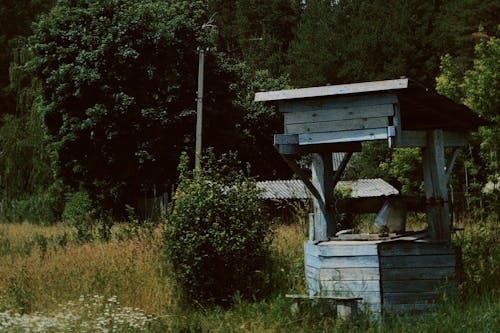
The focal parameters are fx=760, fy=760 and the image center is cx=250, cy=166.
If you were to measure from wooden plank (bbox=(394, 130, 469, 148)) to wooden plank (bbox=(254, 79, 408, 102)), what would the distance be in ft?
2.03

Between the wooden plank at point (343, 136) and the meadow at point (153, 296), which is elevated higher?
the wooden plank at point (343, 136)

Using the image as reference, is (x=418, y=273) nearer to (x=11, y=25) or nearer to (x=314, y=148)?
(x=314, y=148)

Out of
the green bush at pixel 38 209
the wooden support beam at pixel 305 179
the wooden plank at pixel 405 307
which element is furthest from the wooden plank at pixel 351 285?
the green bush at pixel 38 209

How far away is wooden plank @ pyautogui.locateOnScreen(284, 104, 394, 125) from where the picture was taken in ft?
29.6

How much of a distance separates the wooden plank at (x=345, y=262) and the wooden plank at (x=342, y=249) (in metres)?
0.05

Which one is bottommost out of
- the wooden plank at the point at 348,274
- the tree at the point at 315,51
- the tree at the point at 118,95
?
the wooden plank at the point at 348,274

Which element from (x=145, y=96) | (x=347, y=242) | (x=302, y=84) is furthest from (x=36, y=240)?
(x=302, y=84)

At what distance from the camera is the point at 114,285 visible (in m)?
11.6

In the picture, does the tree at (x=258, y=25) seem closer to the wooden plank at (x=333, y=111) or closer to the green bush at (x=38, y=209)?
the green bush at (x=38, y=209)

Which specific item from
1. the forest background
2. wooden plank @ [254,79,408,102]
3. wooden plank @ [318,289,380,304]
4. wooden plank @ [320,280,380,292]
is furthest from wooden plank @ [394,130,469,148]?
the forest background

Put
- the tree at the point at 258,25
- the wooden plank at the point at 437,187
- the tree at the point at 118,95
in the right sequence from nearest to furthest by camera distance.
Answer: the wooden plank at the point at 437,187 < the tree at the point at 118,95 < the tree at the point at 258,25

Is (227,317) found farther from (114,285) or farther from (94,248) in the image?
(94,248)

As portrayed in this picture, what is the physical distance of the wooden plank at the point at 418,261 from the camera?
9.03 meters

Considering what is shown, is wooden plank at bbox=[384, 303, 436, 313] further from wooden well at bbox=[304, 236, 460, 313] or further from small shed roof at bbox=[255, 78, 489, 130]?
small shed roof at bbox=[255, 78, 489, 130]
